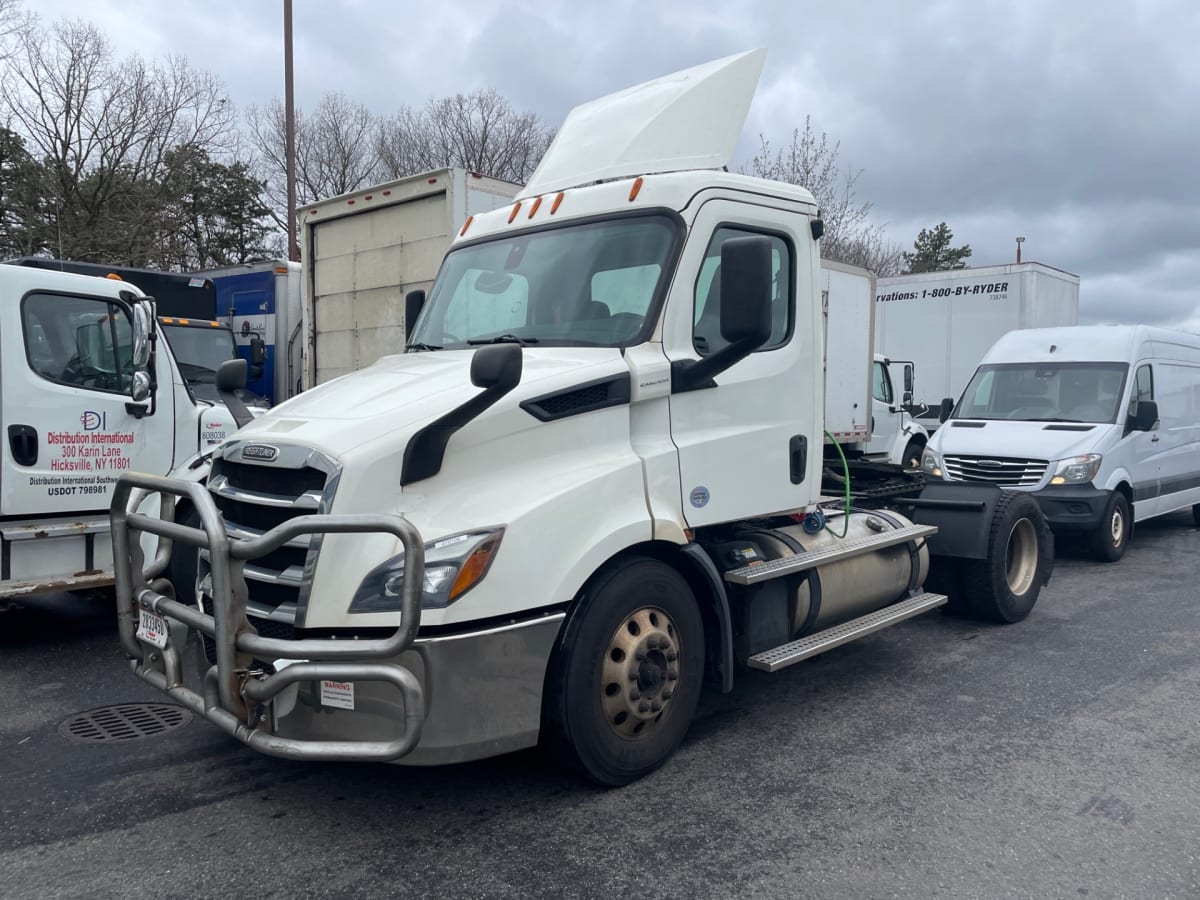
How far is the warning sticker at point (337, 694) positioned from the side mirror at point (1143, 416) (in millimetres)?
9501

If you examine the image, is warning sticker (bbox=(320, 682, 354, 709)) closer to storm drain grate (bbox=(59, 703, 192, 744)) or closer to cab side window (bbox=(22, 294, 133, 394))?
storm drain grate (bbox=(59, 703, 192, 744))

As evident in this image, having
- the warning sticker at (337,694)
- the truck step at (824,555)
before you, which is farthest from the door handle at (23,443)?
the truck step at (824,555)

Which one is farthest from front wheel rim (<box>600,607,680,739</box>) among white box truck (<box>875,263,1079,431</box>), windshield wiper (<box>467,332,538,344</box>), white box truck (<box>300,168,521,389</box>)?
white box truck (<box>875,263,1079,431</box>)

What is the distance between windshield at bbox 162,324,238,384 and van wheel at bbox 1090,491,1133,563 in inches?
418

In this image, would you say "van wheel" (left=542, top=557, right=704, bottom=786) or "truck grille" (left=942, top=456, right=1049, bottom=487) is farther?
"truck grille" (left=942, top=456, right=1049, bottom=487)

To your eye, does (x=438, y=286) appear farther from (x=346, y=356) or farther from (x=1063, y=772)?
(x=346, y=356)

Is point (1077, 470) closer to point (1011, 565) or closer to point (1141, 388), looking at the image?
point (1141, 388)

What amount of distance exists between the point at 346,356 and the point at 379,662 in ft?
25.6

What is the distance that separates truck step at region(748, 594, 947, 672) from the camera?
472 centimetres

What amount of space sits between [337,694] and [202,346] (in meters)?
10.6

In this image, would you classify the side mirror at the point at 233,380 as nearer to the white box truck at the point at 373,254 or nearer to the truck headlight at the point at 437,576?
the truck headlight at the point at 437,576

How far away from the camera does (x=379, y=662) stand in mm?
3316

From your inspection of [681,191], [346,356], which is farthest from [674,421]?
[346,356]

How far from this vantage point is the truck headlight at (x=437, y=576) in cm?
339
